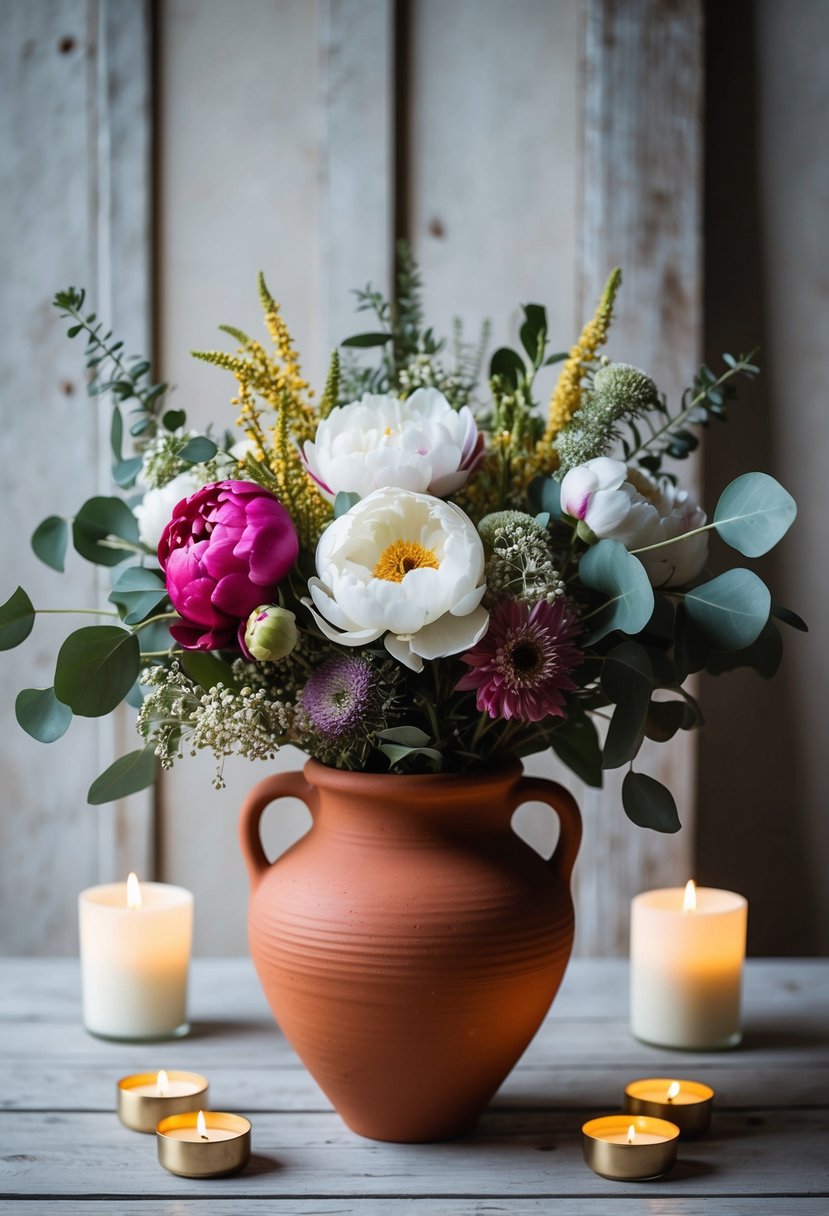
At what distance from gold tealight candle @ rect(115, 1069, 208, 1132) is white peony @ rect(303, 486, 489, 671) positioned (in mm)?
349

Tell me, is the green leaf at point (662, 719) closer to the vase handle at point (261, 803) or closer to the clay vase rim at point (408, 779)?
the clay vase rim at point (408, 779)

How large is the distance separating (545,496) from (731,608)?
0.15 meters

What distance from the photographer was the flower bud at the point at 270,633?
71 cm

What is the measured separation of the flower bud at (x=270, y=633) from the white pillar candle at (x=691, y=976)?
45 centimetres

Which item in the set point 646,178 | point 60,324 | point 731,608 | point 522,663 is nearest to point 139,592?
point 522,663

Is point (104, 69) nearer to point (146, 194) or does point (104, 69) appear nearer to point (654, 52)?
point (146, 194)

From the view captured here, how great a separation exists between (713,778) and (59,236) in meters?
1.09

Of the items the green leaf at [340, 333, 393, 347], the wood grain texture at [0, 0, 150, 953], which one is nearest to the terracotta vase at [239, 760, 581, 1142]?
the green leaf at [340, 333, 393, 347]

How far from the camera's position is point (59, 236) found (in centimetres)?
152

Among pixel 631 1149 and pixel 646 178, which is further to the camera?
pixel 646 178

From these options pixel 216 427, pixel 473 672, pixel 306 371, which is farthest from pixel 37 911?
pixel 473 672

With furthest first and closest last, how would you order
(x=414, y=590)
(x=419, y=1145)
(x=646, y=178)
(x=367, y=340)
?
(x=646, y=178) → (x=367, y=340) → (x=419, y=1145) → (x=414, y=590)

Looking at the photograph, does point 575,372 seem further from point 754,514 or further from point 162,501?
point 162,501

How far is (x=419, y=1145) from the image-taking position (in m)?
A: 0.80
